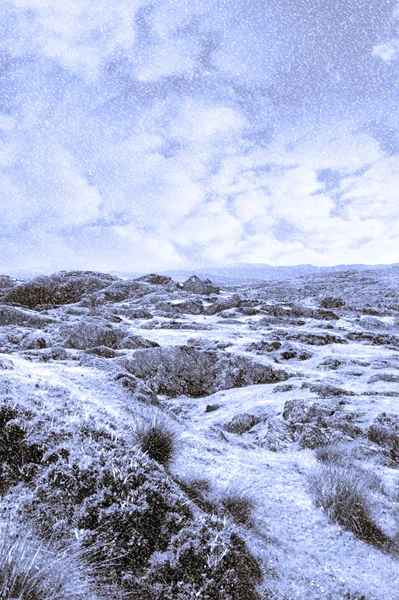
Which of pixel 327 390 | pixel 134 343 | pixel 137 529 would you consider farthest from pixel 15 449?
pixel 134 343

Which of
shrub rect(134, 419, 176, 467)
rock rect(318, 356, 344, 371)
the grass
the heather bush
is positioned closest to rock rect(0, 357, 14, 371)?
shrub rect(134, 419, 176, 467)

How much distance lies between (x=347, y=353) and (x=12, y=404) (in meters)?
14.1

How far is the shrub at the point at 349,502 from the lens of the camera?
152 inches

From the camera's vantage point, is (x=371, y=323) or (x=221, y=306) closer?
(x=371, y=323)

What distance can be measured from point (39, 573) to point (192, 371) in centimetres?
1009

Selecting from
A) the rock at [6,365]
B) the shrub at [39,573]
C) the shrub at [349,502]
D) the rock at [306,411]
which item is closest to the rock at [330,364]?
the rock at [306,411]

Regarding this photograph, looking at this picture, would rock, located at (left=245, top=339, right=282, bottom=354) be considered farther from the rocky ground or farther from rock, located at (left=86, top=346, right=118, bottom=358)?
rock, located at (left=86, top=346, right=118, bottom=358)

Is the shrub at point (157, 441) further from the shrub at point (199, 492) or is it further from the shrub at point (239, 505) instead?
the shrub at point (239, 505)

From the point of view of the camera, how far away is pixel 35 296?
3228cm

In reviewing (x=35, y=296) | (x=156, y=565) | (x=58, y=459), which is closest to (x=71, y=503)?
(x=58, y=459)

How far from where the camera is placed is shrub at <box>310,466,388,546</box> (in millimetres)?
3855

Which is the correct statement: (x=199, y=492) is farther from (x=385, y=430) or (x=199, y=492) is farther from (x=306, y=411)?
(x=385, y=430)

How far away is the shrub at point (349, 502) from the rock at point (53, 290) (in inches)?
1207

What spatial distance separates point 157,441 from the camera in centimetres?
443
